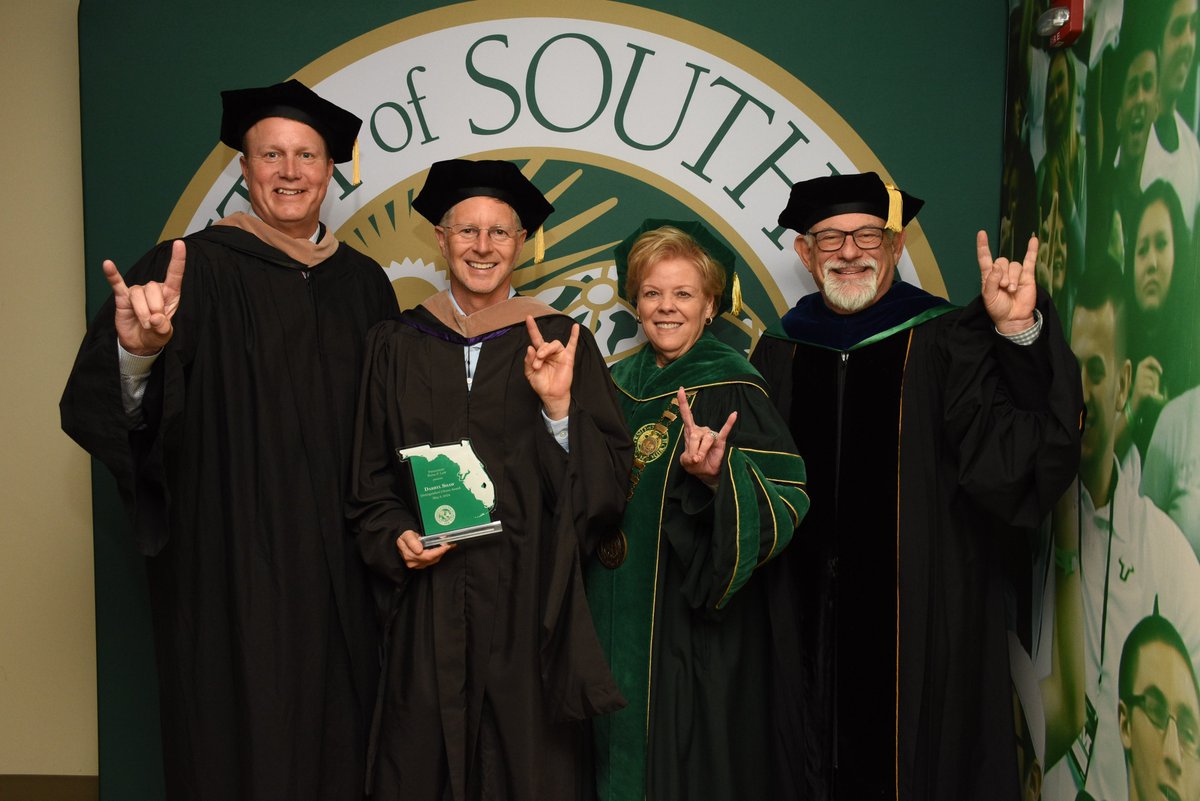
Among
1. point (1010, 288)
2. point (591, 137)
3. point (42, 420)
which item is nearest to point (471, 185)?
point (591, 137)

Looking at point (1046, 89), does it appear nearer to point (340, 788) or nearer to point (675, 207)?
point (675, 207)

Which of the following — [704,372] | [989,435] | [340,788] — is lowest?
[340,788]

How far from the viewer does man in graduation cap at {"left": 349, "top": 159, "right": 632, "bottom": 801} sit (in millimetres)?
2543

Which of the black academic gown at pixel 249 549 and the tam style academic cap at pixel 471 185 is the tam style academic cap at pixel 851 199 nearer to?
the tam style academic cap at pixel 471 185

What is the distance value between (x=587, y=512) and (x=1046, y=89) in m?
2.04

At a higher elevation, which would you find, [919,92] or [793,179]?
[919,92]

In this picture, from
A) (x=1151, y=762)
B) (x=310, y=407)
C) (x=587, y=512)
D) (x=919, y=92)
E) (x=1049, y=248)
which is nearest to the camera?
(x=1151, y=762)

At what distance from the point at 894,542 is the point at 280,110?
7.41 ft

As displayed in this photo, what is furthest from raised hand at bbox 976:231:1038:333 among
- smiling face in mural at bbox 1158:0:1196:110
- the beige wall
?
the beige wall

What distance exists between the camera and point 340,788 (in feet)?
8.96

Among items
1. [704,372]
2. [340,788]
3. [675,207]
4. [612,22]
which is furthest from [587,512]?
[612,22]

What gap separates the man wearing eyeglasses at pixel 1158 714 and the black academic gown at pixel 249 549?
2.12m

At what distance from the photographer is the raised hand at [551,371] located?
2566 mm

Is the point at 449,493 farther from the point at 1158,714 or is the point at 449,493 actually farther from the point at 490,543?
the point at 1158,714
